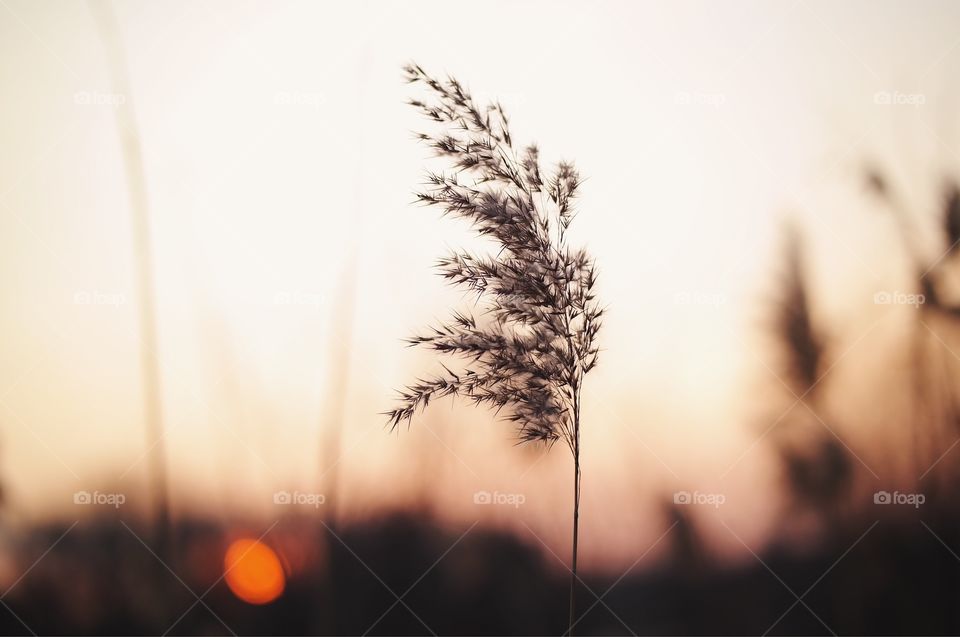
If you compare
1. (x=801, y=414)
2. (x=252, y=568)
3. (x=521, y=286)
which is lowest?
(x=252, y=568)

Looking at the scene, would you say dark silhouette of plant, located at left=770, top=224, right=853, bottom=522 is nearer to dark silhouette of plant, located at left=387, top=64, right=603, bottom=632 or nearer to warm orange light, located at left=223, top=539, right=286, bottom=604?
dark silhouette of plant, located at left=387, top=64, right=603, bottom=632

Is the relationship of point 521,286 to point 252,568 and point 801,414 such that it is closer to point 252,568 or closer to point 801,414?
point 801,414

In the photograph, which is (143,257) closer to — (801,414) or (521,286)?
(521,286)

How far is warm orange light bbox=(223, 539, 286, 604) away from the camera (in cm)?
238

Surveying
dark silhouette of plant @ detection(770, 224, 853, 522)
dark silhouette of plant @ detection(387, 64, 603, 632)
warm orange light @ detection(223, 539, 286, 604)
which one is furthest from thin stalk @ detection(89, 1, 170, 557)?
dark silhouette of plant @ detection(770, 224, 853, 522)

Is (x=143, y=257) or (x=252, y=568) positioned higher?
(x=143, y=257)

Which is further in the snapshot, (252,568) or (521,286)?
(252,568)

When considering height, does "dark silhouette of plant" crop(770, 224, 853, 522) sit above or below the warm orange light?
above

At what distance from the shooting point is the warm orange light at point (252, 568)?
93.7 inches

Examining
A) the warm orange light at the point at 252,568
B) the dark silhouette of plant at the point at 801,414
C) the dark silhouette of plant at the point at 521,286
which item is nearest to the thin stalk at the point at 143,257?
the warm orange light at the point at 252,568

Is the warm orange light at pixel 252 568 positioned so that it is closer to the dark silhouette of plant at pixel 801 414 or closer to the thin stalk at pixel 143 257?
the thin stalk at pixel 143 257

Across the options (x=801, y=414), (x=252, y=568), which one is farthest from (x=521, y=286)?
(x=252, y=568)

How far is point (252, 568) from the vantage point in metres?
2.38

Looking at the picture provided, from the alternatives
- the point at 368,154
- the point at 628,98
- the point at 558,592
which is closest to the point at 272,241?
the point at 368,154
